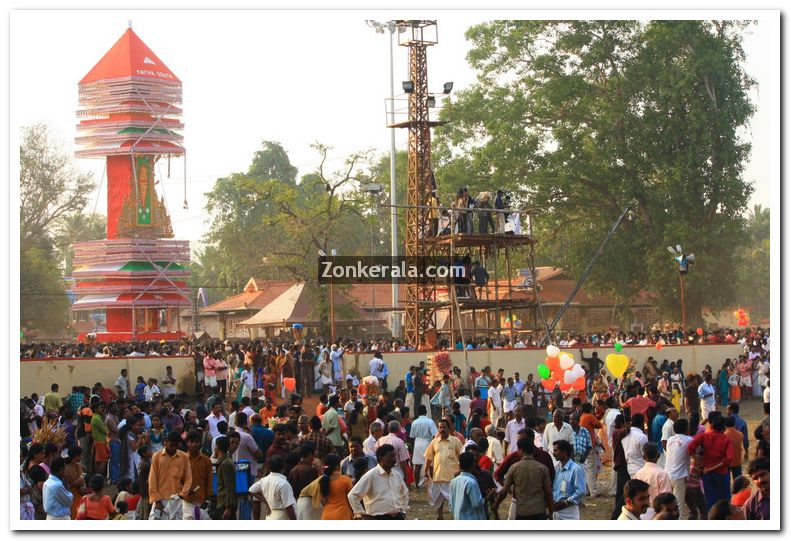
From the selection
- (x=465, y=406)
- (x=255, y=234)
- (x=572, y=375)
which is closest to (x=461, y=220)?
(x=572, y=375)

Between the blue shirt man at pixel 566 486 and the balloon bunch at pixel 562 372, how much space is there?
298 inches

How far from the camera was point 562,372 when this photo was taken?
62.6 feet

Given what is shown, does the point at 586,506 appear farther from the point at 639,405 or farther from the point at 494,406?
the point at 494,406

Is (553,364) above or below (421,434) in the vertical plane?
above

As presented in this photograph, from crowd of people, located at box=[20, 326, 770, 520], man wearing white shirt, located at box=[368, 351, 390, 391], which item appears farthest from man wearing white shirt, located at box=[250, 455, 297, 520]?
man wearing white shirt, located at box=[368, 351, 390, 391]

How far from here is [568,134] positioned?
146ft

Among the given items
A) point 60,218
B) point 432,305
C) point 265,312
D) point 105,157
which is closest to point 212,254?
point 60,218

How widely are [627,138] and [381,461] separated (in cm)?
3582

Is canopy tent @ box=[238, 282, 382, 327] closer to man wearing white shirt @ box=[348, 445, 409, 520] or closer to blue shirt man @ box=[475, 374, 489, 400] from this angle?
blue shirt man @ box=[475, 374, 489, 400]

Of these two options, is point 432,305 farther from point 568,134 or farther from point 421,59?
point 568,134

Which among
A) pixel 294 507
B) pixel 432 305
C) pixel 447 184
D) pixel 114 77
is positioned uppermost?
pixel 114 77

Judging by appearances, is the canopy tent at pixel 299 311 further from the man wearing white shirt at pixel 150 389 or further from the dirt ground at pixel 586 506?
the dirt ground at pixel 586 506

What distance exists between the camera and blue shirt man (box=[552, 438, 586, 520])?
1067 cm

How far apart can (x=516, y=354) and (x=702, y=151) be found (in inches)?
786
